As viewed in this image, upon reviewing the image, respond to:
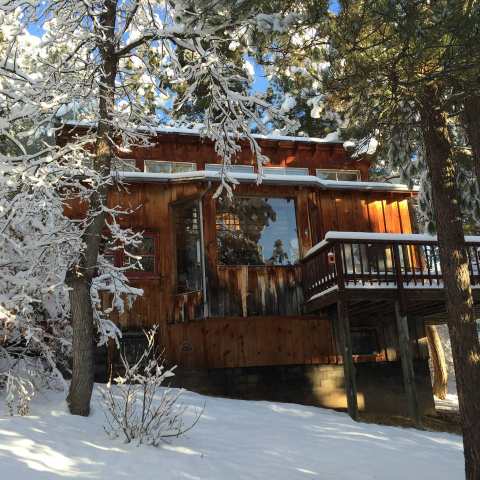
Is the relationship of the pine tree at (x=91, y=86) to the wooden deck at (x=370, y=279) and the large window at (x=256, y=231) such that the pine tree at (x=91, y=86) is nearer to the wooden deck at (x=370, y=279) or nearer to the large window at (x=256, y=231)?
the wooden deck at (x=370, y=279)

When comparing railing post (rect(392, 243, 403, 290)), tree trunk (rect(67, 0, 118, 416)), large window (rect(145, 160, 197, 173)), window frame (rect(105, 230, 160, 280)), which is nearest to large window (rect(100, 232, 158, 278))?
window frame (rect(105, 230, 160, 280))

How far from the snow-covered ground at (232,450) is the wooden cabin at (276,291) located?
2304 millimetres

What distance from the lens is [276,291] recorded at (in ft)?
43.2

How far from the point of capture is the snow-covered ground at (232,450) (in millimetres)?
5965

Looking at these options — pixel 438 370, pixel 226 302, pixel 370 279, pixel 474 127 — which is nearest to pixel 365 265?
pixel 370 279

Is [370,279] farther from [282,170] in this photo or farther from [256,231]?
[282,170]

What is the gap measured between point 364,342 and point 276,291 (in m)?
3.20

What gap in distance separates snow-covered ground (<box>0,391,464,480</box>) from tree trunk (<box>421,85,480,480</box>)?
116 centimetres

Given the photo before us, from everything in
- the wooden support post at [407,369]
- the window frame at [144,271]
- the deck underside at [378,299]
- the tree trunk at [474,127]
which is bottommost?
the wooden support post at [407,369]

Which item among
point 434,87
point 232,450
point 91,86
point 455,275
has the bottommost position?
point 232,450

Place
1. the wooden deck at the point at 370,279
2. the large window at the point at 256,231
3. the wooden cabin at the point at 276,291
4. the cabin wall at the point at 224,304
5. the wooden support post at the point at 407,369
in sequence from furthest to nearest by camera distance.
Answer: the large window at the point at 256,231, the cabin wall at the point at 224,304, the wooden cabin at the point at 276,291, the wooden deck at the point at 370,279, the wooden support post at the point at 407,369

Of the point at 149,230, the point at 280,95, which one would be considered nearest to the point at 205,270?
the point at 149,230

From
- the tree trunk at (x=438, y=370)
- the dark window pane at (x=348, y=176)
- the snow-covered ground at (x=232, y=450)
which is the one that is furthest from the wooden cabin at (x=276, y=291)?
the tree trunk at (x=438, y=370)

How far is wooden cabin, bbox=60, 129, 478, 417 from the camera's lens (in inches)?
488
